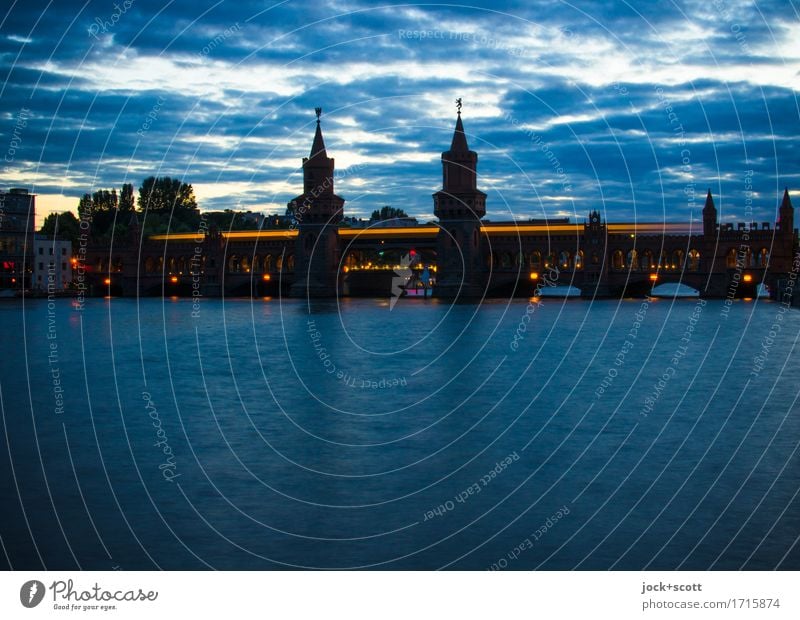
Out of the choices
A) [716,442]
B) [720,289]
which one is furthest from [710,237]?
[716,442]

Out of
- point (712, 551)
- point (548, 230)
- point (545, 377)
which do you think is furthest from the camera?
point (548, 230)

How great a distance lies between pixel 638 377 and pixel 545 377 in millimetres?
3233

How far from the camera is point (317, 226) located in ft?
398

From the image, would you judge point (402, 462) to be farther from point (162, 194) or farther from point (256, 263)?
point (162, 194)

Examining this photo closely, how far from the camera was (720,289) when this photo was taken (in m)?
108

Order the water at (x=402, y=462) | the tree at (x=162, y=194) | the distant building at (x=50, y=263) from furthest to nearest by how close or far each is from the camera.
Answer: the tree at (x=162, y=194), the distant building at (x=50, y=263), the water at (x=402, y=462)

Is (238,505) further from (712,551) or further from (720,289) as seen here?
(720,289)

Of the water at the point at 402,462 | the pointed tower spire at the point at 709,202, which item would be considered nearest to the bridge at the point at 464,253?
the pointed tower spire at the point at 709,202

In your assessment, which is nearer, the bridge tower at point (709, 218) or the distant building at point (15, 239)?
the distant building at point (15, 239)

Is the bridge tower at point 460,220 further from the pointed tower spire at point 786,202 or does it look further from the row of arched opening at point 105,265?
the row of arched opening at point 105,265

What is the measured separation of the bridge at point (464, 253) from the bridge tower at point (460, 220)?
124 mm

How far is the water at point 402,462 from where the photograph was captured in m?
13.5

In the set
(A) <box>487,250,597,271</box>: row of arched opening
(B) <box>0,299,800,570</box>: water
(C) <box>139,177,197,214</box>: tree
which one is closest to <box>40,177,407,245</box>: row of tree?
(C) <box>139,177,197,214</box>: tree

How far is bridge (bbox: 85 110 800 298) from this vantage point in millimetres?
106312
